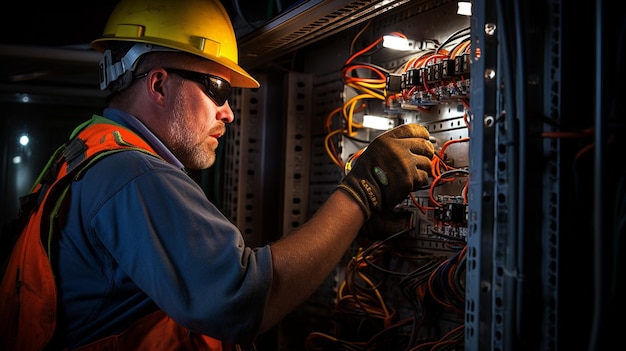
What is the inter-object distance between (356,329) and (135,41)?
1409 millimetres

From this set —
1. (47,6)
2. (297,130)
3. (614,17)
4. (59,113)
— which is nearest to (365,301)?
(297,130)

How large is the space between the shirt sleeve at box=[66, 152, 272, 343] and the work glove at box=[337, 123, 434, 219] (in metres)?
0.37

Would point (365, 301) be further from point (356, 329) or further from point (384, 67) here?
point (384, 67)

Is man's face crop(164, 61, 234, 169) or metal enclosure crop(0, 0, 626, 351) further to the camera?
man's face crop(164, 61, 234, 169)

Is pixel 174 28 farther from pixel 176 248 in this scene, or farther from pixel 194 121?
pixel 176 248

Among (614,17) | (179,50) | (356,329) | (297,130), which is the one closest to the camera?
(614,17)

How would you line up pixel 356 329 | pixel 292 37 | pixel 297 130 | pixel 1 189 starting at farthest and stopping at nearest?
pixel 1 189
pixel 297 130
pixel 356 329
pixel 292 37

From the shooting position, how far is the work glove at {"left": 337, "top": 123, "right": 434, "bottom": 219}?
1.72m

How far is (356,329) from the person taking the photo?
2.47 m

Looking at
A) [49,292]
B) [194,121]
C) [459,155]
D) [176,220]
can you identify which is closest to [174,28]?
[194,121]

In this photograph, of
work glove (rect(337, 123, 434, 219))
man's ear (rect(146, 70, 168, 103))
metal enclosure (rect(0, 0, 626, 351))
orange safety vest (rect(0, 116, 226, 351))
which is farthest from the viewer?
man's ear (rect(146, 70, 168, 103))

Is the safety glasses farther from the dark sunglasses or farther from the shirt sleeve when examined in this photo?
the shirt sleeve

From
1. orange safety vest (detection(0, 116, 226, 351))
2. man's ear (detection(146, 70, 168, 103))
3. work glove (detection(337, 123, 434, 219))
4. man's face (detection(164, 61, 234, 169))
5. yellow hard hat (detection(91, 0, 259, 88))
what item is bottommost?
orange safety vest (detection(0, 116, 226, 351))

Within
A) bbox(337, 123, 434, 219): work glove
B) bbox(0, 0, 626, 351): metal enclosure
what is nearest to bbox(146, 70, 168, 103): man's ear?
bbox(0, 0, 626, 351): metal enclosure
